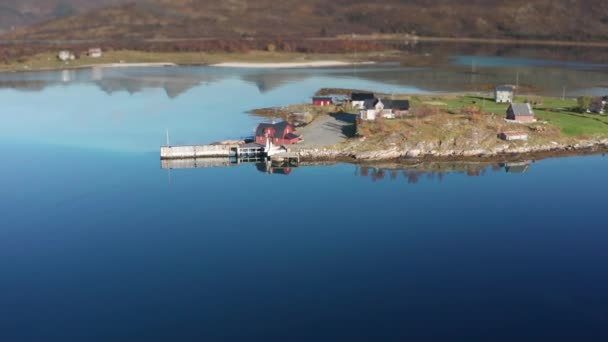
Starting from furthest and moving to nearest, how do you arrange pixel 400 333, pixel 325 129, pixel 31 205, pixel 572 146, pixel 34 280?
pixel 325 129, pixel 572 146, pixel 31 205, pixel 34 280, pixel 400 333

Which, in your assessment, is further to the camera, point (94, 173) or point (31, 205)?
point (94, 173)

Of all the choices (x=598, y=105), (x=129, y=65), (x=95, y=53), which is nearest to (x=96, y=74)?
(x=129, y=65)

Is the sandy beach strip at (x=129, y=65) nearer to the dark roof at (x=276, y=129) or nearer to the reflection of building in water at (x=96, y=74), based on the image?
the reflection of building in water at (x=96, y=74)

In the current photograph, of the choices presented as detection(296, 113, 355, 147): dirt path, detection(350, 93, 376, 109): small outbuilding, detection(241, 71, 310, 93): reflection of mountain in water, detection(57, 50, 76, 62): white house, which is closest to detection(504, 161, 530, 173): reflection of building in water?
detection(296, 113, 355, 147): dirt path

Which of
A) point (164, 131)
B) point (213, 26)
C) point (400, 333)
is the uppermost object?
point (213, 26)

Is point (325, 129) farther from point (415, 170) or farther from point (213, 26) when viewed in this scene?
point (213, 26)

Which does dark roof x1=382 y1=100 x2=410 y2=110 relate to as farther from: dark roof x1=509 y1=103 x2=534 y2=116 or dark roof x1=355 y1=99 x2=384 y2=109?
dark roof x1=509 y1=103 x2=534 y2=116

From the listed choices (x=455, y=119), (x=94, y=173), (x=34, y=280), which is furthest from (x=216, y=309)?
(x=455, y=119)
